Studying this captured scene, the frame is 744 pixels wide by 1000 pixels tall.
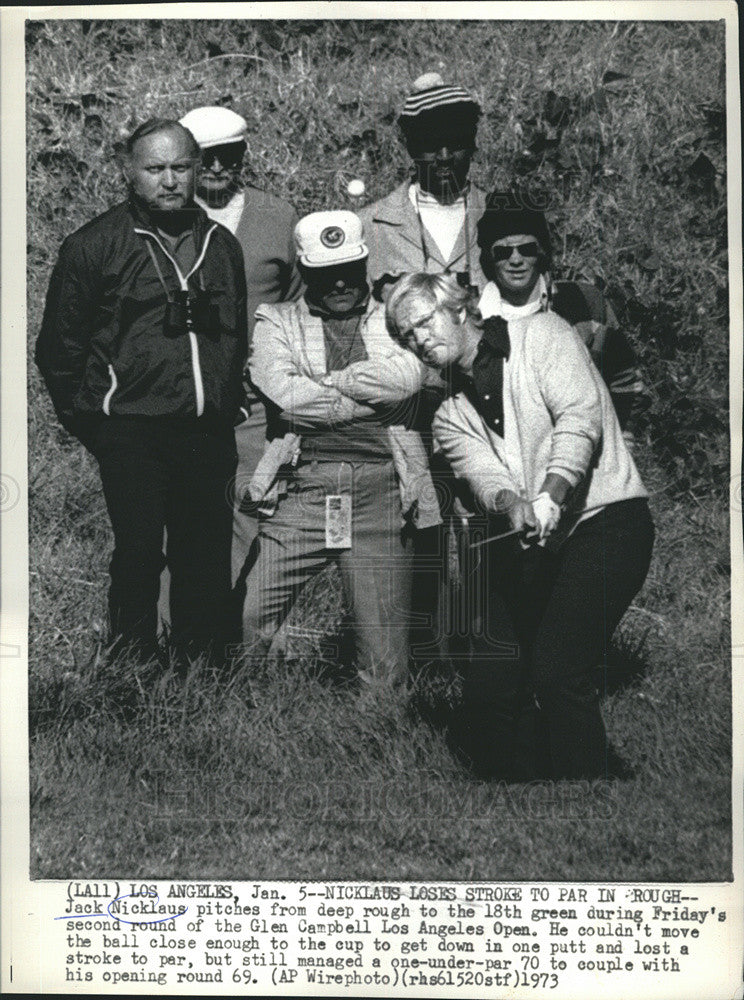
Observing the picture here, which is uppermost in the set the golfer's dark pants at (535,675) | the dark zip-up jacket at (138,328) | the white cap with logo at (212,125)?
the white cap with logo at (212,125)

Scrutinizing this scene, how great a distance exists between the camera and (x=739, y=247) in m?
4.45

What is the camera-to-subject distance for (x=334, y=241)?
4383 millimetres

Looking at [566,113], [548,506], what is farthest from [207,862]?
[566,113]

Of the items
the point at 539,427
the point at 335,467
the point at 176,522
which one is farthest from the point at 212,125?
the point at 539,427

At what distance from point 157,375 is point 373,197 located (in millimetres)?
955

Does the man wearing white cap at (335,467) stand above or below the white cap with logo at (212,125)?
below

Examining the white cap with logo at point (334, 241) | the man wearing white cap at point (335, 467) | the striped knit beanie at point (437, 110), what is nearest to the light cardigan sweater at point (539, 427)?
the man wearing white cap at point (335, 467)

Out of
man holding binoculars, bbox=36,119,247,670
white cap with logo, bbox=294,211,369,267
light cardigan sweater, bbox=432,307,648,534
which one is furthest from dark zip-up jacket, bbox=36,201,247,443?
light cardigan sweater, bbox=432,307,648,534

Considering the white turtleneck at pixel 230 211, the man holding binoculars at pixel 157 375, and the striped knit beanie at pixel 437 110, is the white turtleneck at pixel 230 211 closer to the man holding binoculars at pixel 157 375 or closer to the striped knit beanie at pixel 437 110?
the man holding binoculars at pixel 157 375

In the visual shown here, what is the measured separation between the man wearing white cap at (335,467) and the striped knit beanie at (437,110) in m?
0.40

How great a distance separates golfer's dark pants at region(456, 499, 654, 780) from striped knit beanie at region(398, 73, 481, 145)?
142 cm

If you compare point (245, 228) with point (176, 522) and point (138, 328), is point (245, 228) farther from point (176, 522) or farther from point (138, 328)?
point (176, 522)

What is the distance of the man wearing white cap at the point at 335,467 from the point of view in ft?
14.4

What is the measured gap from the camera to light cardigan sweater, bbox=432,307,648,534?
4.36m
